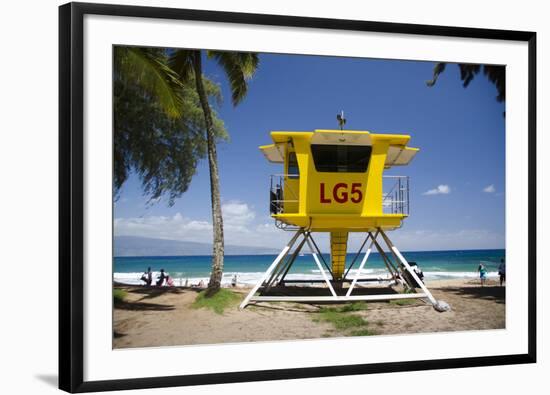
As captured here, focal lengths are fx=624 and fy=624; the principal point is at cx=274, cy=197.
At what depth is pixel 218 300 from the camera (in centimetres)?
1132

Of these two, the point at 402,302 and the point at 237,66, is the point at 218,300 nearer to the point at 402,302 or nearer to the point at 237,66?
the point at 402,302

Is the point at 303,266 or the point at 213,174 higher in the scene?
the point at 213,174

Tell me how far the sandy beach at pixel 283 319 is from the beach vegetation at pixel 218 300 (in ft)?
0.35

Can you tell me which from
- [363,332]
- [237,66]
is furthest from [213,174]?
[363,332]

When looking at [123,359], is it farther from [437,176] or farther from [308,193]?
[437,176]

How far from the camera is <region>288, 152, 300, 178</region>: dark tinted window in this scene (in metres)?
11.3

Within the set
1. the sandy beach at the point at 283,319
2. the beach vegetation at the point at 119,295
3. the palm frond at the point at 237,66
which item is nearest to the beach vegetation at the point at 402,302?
the sandy beach at the point at 283,319

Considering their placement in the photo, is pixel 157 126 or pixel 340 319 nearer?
pixel 340 319

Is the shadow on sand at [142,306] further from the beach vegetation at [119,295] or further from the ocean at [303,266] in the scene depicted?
the ocean at [303,266]

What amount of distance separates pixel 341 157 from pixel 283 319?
2.96 metres

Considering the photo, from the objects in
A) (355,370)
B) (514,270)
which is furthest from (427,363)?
(514,270)

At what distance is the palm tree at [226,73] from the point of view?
11812 millimetres

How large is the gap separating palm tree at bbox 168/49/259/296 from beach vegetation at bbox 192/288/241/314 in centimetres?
15

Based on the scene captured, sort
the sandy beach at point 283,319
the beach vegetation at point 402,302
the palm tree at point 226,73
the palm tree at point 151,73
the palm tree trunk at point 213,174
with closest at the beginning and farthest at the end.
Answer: the sandy beach at point 283,319 → the palm tree at point 151,73 → the beach vegetation at point 402,302 → the palm tree at point 226,73 → the palm tree trunk at point 213,174
